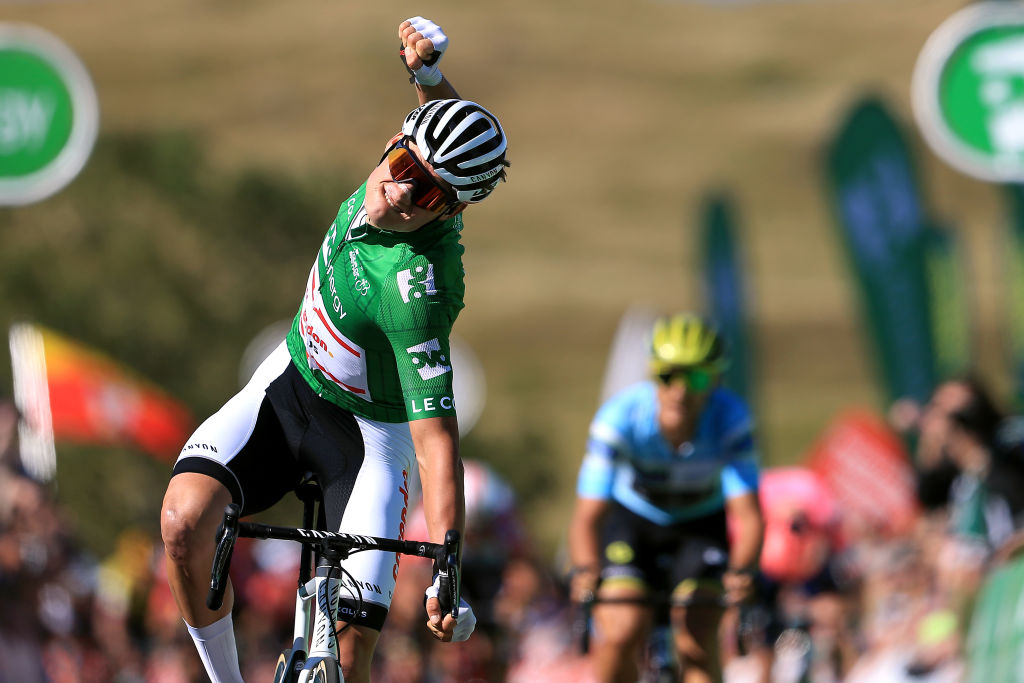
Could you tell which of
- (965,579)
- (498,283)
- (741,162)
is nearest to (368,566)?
(965,579)

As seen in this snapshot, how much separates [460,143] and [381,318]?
70 cm

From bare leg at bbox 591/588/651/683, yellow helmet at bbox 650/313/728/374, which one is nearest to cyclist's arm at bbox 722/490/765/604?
bare leg at bbox 591/588/651/683

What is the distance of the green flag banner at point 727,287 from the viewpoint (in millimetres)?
19406

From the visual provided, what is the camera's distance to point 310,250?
102ft

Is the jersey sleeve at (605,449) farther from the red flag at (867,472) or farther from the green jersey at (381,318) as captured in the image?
the red flag at (867,472)

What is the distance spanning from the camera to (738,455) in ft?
27.7

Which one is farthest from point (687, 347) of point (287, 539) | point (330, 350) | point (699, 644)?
point (287, 539)

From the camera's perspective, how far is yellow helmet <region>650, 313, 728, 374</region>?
8.22m

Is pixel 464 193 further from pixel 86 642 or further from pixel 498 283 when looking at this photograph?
pixel 498 283

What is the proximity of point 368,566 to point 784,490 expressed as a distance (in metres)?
7.96

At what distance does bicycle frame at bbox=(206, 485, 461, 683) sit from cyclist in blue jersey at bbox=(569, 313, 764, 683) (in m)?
3.04

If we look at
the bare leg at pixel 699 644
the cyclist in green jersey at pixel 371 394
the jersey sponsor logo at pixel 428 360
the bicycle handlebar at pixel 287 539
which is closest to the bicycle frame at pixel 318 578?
the bicycle handlebar at pixel 287 539

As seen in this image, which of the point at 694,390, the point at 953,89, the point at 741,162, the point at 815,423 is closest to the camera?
the point at 694,390

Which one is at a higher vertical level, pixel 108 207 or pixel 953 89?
pixel 108 207
